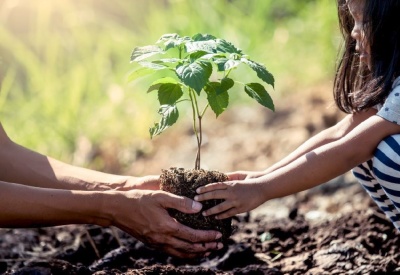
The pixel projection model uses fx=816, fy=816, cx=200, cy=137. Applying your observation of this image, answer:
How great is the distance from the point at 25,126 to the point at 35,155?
7.22 ft

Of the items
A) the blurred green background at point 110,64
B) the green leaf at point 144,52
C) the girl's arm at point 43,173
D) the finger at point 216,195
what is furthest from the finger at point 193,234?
the blurred green background at point 110,64

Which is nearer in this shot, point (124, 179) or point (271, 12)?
point (124, 179)

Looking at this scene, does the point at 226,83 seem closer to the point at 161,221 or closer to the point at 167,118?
the point at 167,118

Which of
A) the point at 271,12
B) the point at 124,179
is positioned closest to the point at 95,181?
the point at 124,179

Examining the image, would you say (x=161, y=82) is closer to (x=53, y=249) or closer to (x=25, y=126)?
(x=53, y=249)

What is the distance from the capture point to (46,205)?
2.62 meters

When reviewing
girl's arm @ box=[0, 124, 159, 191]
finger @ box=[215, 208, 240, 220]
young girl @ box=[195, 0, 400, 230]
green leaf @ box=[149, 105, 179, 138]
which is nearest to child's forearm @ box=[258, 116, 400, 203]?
young girl @ box=[195, 0, 400, 230]

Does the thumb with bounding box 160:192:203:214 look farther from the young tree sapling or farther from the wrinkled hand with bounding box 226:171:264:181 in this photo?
the wrinkled hand with bounding box 226:171:264:181

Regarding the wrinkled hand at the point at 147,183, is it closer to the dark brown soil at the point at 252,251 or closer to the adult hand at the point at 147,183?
the adult hand at the point at 147,183

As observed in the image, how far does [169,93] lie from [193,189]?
1.05 feet

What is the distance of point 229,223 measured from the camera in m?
2.71

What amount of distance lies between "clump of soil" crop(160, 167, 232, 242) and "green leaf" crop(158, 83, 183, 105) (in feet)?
0.80

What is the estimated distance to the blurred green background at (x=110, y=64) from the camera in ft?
17.0

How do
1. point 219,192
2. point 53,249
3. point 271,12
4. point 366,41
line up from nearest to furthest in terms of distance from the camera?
point 219,192, point 366,41, point 53,249, point 271,12
